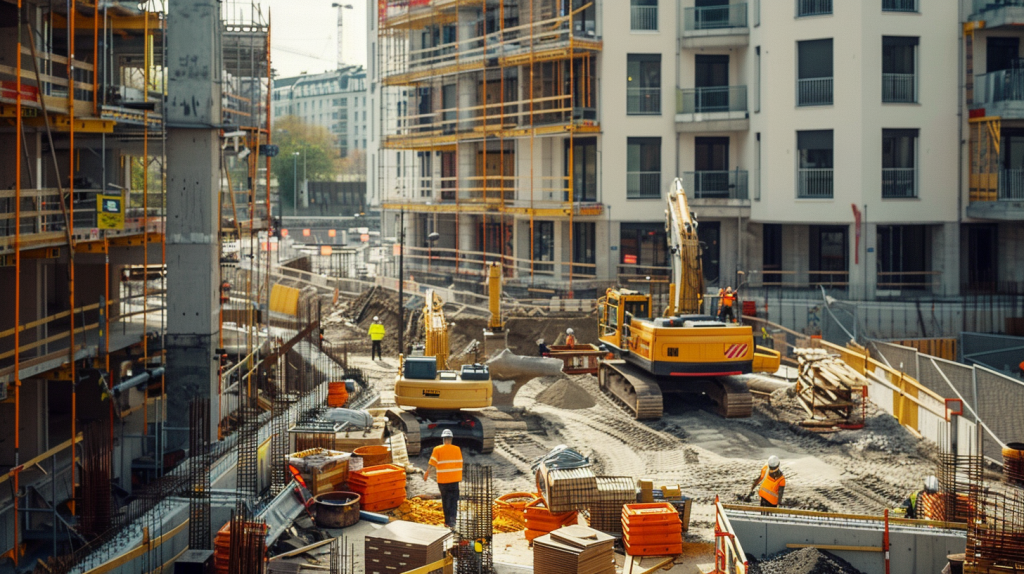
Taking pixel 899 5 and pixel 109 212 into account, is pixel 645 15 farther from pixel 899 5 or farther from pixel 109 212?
pixel 109 212

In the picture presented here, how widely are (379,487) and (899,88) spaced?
90.6 ft

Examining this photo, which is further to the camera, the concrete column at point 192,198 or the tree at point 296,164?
the tree at point 296,164

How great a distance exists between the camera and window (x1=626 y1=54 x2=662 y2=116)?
4238cm

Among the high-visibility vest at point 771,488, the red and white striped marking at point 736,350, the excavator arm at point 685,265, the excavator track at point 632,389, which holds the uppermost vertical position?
the excavator arm at point 685,265

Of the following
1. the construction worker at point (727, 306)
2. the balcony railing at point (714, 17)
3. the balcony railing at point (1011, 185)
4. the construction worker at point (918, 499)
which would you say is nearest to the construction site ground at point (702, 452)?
the construction worker at point (918, 499)

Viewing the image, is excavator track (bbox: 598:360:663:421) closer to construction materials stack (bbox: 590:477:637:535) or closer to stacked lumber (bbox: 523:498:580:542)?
construction materials stack (bbox: 590:477:637:535)

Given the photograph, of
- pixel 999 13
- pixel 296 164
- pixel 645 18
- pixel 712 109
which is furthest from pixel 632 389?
pixel 296 164

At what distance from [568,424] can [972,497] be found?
11.0 meters

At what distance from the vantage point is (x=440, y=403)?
76.3 feet

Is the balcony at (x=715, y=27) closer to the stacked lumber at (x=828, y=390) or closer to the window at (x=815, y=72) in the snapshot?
the window at (x=815, y=72)

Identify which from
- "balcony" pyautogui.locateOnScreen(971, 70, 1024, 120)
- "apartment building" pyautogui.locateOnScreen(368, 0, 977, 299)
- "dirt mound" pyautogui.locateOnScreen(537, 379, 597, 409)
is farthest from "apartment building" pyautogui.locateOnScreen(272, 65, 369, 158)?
"dirt mound" pyautogui.locateOnScreen(537, 379, 597, 409)

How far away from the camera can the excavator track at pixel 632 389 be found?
26.0m

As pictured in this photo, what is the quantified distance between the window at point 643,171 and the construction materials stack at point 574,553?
2854 centimetres

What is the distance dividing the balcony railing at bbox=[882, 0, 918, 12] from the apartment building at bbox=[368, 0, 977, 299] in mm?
92
